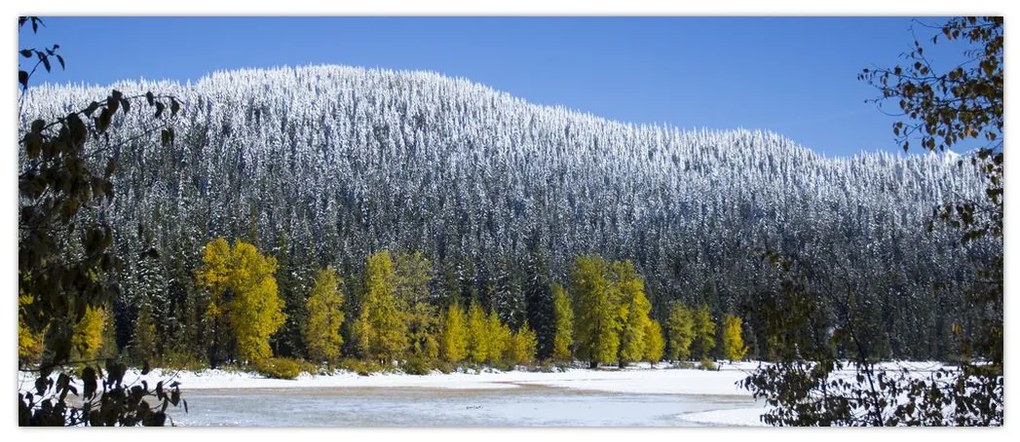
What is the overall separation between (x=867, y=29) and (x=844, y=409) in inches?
140

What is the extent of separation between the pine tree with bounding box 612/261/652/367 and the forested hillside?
485 mm

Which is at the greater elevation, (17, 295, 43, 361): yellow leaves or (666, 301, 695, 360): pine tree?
(17, 295, 43, 361): yellow leaves

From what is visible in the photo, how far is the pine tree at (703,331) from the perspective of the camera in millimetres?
16431

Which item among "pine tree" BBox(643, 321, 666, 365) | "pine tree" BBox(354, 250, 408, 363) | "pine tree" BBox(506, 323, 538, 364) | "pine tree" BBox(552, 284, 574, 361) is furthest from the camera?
"pine tree" BBox(552, 284, 574, 361)

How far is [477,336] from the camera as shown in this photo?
1057 inches

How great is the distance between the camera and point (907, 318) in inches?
378

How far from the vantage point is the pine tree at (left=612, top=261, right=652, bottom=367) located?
2261 cm

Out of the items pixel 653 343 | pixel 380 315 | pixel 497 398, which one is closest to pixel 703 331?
pixel 653 343

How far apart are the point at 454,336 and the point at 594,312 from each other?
409 cm

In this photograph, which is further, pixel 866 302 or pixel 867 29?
pixel 867 29

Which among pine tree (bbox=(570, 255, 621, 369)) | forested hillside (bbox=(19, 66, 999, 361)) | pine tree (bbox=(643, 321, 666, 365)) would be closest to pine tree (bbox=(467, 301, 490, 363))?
forested hillside (bbox=(19, 66, 999, 361))

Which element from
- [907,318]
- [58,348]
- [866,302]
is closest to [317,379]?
[907,318]

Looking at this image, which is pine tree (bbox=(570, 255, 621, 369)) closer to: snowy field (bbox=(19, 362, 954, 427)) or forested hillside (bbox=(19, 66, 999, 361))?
forested hillside (bbox=(19, 66, 999, 361))

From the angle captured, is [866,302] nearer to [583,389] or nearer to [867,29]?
[867,29]
